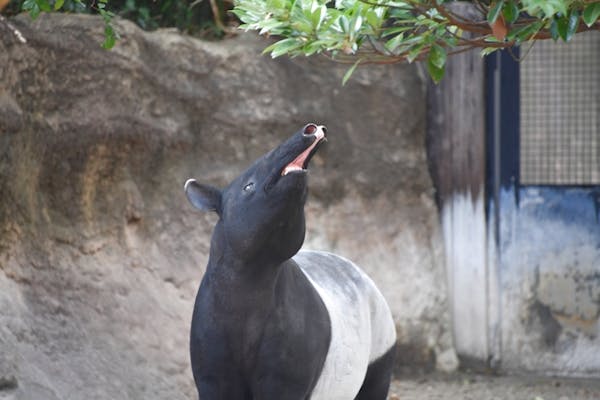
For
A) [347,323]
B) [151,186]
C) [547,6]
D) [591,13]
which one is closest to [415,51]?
[591,13]

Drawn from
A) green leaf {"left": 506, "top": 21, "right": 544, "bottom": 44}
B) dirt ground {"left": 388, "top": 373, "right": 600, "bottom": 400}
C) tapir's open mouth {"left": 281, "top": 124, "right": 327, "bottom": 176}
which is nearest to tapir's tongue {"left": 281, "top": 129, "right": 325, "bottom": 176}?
tapir's open mouth {"left": 281, "top": 124, "right": 327, "bottom": 176}

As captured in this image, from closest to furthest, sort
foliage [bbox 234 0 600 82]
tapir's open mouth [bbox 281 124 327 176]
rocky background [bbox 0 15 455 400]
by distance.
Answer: foliage [bbox 234 0 600 82] → tapir's open mouth [bbox 281 124 327 176] → rocky background [bbox 0 15 455 400]

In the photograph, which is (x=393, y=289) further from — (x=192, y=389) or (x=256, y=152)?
(x=192, y=389)

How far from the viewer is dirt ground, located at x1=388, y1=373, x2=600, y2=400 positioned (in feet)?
19.6

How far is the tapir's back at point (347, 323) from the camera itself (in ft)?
11.8

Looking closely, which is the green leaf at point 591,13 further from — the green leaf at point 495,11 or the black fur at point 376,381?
the black fur at point 376,381

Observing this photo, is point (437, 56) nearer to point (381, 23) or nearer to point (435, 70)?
point (435, 70)

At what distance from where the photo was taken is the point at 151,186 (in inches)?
221

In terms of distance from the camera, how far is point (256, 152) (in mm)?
5977

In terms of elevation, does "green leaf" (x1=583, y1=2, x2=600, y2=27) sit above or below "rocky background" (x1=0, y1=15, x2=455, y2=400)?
above

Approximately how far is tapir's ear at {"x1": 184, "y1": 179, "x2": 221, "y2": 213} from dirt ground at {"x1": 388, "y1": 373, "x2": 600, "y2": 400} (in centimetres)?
277

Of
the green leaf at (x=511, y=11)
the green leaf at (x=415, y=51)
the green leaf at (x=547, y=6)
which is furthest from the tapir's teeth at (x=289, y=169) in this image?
the green leaf at (x=547, y=6)

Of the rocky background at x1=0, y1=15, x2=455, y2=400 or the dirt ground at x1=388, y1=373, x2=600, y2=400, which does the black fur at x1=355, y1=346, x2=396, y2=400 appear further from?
the dirt ground at x1=388, y1=373, x2=600, y2=400

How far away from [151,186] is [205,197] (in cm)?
225
